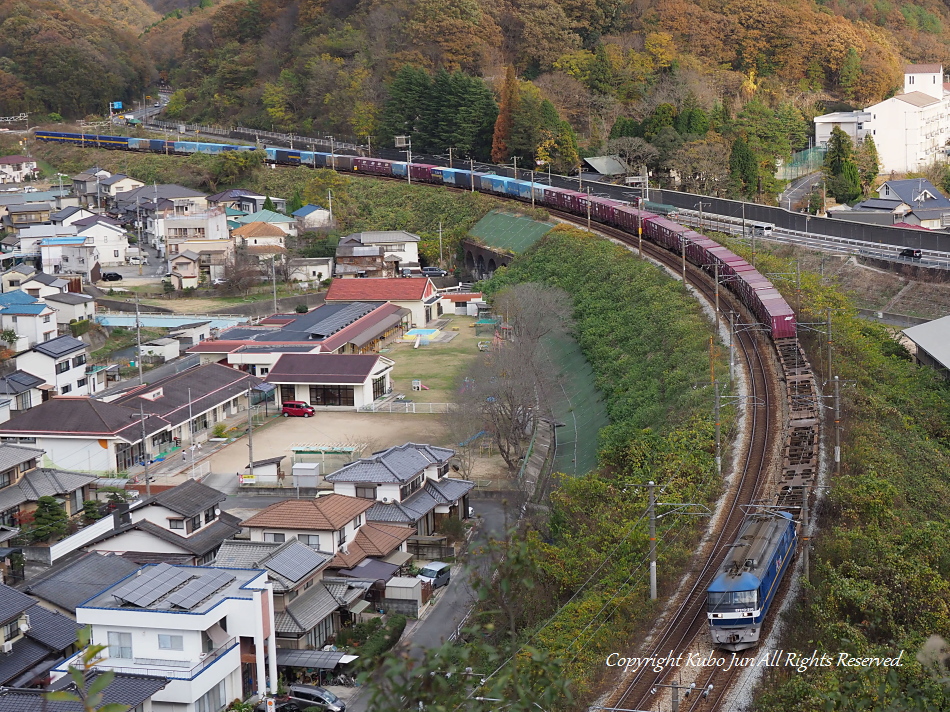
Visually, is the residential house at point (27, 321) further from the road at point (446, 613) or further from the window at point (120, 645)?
the window at point (120, 645)

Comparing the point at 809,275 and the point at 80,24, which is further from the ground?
the point at 80,24

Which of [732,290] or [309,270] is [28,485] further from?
[309,270]

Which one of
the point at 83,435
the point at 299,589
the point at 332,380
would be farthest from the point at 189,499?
the point at 332,380

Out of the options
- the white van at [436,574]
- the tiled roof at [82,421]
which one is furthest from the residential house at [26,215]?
the white van at [436,574]

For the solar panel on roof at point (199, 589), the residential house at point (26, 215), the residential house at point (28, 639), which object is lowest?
the residential house at point (28, 639)

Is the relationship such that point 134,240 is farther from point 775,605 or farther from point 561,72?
point 775,605

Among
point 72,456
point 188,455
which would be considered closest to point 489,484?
point 188,455
